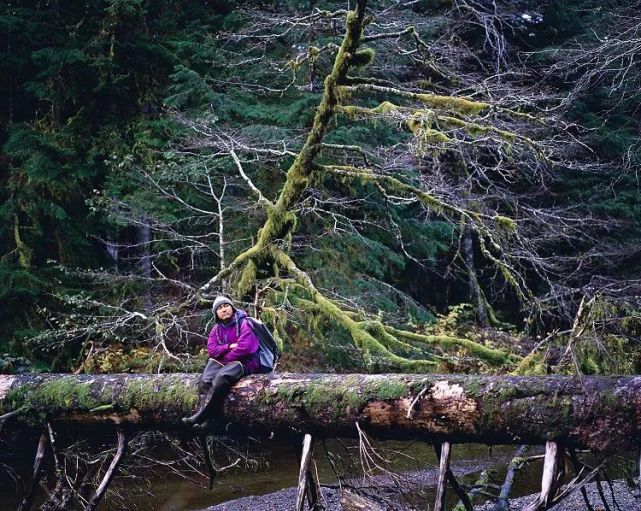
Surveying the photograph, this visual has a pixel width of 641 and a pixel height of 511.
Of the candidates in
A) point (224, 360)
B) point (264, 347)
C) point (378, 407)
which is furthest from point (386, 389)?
point (224, 360)

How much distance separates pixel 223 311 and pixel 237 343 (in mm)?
389

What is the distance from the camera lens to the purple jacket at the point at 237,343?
6.21m

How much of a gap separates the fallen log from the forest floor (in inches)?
122

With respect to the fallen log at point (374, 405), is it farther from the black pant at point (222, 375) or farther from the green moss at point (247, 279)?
the green moss at point (247, 279)

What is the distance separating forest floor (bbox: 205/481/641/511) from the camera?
28.0 ft

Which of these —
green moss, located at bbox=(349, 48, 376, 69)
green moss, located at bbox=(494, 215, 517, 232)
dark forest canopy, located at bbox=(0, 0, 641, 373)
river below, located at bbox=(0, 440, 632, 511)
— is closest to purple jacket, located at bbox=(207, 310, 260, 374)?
river below, located at bbox=(0, 440, 632, 511)

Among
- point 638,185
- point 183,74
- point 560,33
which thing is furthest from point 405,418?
point 560,33

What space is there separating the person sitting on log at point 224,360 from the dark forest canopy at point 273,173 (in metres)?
3.50

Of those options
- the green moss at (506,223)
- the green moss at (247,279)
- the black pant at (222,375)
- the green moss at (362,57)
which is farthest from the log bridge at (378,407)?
the green moss at (362,57)

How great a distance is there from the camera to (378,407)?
5570mm

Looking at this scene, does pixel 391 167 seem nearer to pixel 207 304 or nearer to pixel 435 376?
pixel 207 304

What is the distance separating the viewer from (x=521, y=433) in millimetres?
5066

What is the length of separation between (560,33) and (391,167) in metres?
10.9

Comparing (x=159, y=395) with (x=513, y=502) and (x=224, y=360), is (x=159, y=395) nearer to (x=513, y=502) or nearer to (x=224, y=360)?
(x=224, y=360)
